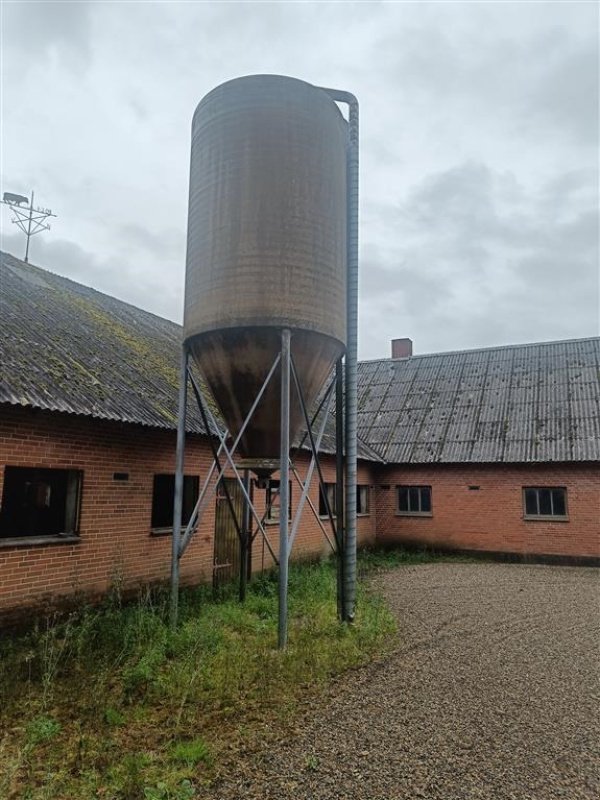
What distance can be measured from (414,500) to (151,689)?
40.8ft

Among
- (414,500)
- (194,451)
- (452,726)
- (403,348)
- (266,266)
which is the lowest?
(452,726)

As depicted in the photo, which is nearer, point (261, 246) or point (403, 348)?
point (261, 246)

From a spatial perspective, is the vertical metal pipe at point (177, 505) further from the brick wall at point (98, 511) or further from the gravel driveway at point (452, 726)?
the gravel driveway at point (452, 726)

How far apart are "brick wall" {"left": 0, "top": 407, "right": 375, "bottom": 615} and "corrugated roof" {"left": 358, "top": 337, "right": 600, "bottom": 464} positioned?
8.86 metres

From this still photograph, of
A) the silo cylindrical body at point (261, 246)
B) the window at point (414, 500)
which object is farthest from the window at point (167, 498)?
the window at point (414, 500)

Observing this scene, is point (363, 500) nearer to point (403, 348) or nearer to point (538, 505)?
point (538, 505)

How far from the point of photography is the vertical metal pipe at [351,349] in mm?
7340

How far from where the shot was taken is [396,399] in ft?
62.1

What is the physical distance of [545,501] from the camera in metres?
14.6

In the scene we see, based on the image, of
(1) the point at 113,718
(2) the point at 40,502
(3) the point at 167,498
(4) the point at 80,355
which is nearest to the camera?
(1) the point at 113,718

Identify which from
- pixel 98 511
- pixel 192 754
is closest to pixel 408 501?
pixel 98 511

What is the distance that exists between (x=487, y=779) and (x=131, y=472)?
5.88 metres

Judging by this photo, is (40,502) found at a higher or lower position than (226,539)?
higher

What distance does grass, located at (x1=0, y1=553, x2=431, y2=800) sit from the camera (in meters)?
3.59
